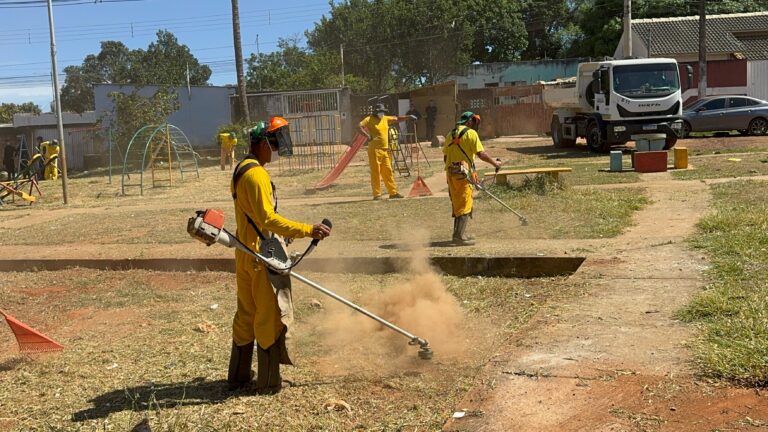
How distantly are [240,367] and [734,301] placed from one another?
3.53m

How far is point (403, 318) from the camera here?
6340 millimetres

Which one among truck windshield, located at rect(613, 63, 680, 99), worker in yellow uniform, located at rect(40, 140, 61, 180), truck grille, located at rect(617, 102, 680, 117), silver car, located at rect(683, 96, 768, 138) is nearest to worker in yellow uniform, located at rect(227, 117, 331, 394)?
truck grille, located at rect(617, 102, 680, 117)

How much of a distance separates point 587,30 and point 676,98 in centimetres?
3519

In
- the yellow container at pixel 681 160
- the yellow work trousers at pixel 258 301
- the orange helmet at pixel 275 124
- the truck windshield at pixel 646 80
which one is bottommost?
the yellow work trousers at pixel 258 301

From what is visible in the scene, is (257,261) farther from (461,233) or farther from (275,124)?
(461,233)

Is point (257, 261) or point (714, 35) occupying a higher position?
point (714, 35)

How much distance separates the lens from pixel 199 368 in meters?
5.72

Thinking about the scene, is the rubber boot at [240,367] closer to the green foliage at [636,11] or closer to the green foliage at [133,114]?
the green foliage at [133,114]

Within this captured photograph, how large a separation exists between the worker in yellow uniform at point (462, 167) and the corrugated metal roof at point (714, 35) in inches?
1376

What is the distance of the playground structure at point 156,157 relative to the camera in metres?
21.2

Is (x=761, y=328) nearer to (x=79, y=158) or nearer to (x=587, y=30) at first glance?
(x=79, y=158)

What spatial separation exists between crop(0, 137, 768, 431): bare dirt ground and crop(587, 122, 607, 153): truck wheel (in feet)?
46.2

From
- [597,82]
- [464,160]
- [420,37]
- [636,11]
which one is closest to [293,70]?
[420,37]

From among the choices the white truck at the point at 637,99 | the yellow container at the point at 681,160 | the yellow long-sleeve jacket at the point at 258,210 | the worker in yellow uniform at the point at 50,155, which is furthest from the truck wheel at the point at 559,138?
the yellow long-sleeve jacket at the point at 258,210
